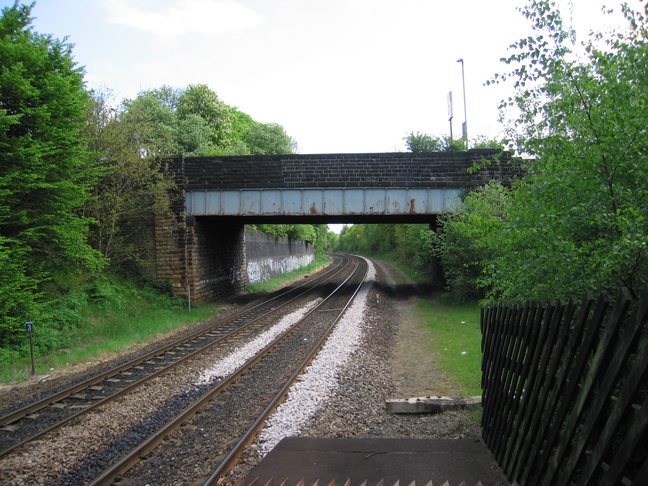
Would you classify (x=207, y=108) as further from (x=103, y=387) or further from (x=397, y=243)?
(x=103, y=387)

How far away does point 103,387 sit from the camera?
7.89 metres

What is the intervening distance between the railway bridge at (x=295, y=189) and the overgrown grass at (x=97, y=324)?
175 centimetres

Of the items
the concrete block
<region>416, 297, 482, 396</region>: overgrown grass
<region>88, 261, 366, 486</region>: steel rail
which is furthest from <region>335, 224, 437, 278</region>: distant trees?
the concrete block

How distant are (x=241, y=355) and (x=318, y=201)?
931 centimetres

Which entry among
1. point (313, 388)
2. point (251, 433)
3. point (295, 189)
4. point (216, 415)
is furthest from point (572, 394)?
point (295, 189)

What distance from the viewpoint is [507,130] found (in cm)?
541

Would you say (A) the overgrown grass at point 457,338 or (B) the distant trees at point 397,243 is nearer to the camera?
(A) the overgrown grass at point 457,338

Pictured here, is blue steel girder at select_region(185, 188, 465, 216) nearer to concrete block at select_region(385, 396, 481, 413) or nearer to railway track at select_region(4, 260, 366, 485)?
railway track at select_region(4, 260, 366, 485)

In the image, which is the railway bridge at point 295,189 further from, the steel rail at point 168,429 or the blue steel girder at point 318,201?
the steel rail at point 168,429

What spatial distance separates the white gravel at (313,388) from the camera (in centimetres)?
578

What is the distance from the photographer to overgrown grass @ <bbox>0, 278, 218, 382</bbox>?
10.1 m

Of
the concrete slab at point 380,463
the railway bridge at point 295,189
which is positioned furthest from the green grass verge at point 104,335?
the concrete slab at point 380,463

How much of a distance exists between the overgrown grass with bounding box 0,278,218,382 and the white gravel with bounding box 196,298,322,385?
334cm

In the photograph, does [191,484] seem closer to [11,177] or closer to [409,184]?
[11,177]
